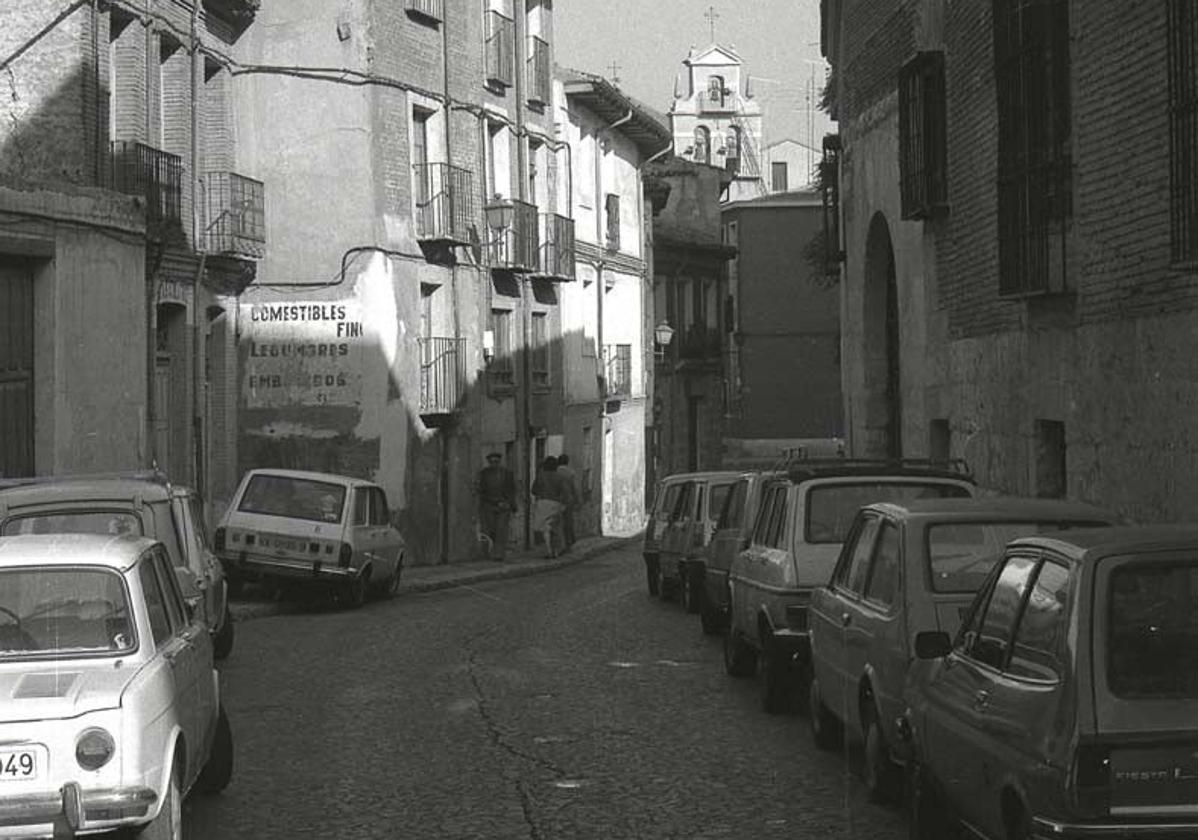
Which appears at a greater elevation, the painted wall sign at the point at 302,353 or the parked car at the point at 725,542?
the painted wall sign at the point at 302,353

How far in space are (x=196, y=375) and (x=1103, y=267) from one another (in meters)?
14.7

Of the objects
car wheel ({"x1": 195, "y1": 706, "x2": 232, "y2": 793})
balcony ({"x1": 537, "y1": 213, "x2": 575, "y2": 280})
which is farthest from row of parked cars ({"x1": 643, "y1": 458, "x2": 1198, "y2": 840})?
balcony ({"x1": 537, "y1": 213, "x2": 575, "y2": 280})

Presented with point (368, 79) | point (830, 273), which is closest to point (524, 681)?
point (830, 273)

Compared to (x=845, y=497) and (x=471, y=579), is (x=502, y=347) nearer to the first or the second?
(x=471, y=579)

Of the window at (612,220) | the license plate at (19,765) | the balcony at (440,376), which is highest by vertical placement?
the window at (612,220)

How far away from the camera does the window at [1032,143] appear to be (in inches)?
624

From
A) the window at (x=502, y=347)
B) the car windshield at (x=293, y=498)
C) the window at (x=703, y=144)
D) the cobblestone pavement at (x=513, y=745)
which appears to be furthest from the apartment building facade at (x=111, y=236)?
the window at (x=703, y=144)

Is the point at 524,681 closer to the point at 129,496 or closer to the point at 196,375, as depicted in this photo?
the point at 129,496

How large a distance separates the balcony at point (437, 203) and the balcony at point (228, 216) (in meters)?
5.81

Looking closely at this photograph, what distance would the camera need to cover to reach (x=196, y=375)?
26.1 m

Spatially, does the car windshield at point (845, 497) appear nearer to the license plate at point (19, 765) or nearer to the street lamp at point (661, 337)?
the license plate at point (19, 765)

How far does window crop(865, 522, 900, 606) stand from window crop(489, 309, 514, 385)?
86.0ft

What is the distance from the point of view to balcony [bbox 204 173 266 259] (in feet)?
85.9

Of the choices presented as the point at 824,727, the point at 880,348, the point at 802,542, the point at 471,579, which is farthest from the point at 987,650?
the point at 471,579
